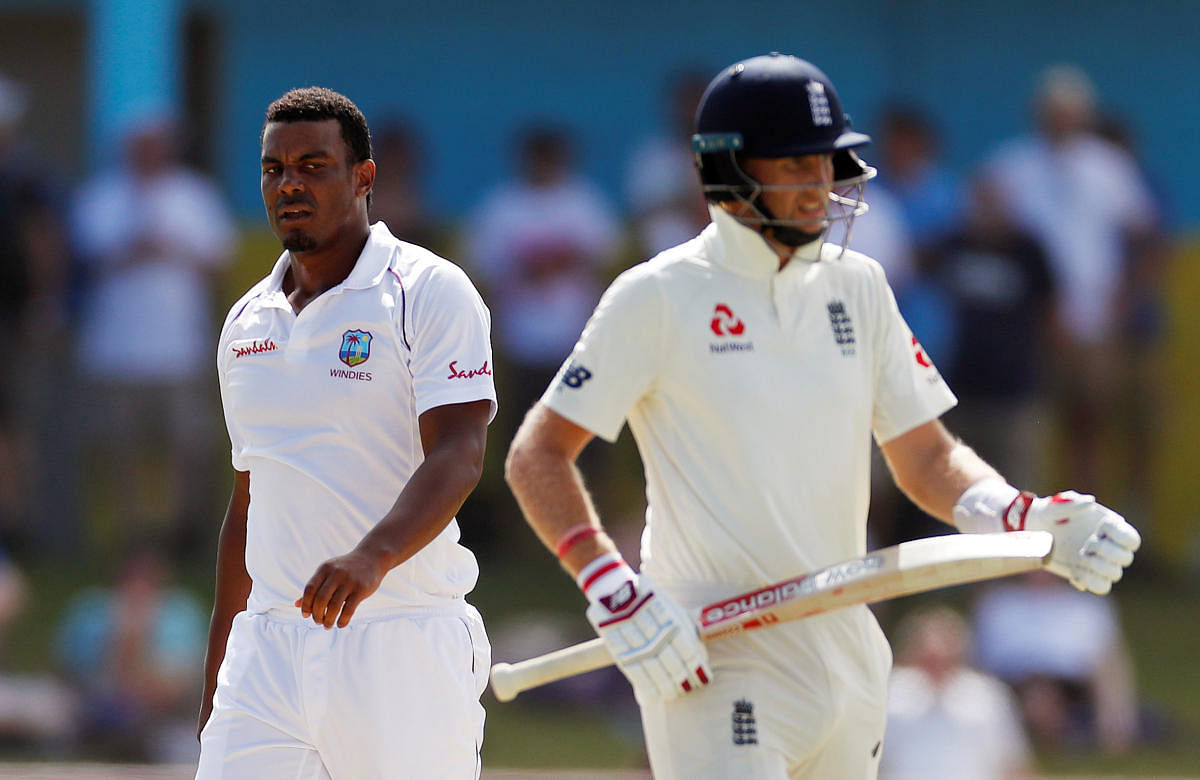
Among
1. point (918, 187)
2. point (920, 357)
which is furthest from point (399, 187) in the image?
point (920, 357)

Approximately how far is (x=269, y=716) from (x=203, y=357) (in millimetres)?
6964

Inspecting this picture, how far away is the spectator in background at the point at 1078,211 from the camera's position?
34.9 ft

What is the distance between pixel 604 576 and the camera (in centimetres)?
Answer: 422

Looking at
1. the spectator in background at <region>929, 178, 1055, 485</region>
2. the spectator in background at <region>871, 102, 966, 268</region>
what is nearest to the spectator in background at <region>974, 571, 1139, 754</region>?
the spectator in background at <region>929, 178, 1055, 485</region>

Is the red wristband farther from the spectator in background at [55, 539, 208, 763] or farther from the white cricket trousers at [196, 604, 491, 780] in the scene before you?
the spectator in background at [55, 539, 208, 763]

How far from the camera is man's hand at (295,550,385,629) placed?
3760 mm

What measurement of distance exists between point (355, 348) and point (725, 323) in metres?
0.83

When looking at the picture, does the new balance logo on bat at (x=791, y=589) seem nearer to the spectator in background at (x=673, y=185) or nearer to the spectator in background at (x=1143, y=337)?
the spectator in background at (x=673, y=185)

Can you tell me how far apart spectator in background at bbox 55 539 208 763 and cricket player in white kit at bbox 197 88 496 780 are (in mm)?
5094

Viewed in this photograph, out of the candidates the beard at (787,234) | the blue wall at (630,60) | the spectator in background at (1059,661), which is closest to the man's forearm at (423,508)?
the beard at (787,234)

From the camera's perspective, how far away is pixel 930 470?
4.55m

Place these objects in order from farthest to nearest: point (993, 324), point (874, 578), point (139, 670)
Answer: point (993, 324) → point (139, 670) → point (874, 578)

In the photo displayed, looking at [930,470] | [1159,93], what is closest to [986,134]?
[1159,93]

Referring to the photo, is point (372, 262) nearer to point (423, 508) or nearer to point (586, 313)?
point (423, 508)
